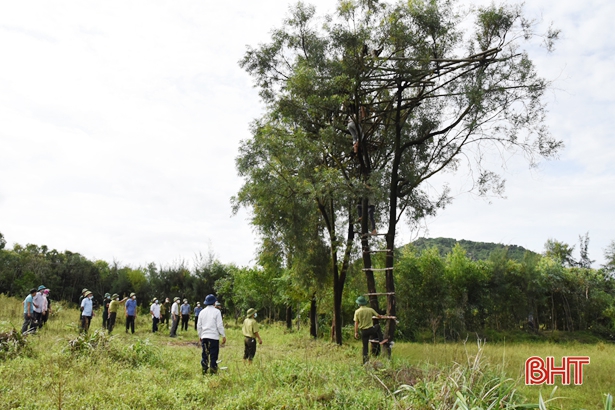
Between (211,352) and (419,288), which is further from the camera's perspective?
(419,288)

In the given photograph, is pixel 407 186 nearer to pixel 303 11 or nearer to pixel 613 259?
pixel 303 11

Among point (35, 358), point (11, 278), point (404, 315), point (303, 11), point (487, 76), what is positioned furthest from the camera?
point (11, 278)

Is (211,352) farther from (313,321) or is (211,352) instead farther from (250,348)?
(313,321)

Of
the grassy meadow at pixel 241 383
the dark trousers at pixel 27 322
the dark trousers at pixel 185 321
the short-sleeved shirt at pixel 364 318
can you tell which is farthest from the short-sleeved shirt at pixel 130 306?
the short-sleeved shirt at pixel 364 318

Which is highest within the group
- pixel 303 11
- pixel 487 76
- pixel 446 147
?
pixel 303 11

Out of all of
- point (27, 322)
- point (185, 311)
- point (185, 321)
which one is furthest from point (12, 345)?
point (185, 321)

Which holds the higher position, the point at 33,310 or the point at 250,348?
the point at 33,310

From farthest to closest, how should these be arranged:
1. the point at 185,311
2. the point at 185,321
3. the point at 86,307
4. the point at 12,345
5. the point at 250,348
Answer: the point at 185,321 < the point at 185,311 < the point at 86,307 < the point at 250,348 < the point at 12,345

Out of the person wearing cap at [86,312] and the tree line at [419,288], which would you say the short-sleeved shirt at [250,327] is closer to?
the person wearing cap at [86,312]

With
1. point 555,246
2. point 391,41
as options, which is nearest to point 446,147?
point 391,41

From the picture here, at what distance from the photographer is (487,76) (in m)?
12.5

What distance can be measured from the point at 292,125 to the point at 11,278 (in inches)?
996

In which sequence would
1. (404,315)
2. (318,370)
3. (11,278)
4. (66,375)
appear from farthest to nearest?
(11,278)
(404,315)
(318,370)
(66,375)

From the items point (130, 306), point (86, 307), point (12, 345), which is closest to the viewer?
point (12, 345)
